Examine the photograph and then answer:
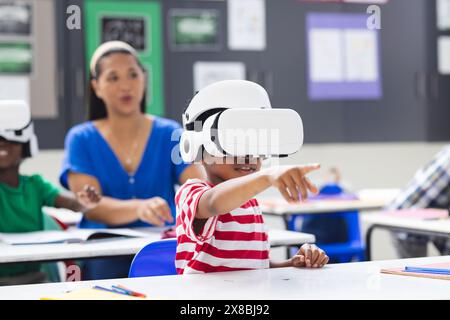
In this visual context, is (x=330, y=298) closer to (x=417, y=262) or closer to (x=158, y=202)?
(x=417, y=262)

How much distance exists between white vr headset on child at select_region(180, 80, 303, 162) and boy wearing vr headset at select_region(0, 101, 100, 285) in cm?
95

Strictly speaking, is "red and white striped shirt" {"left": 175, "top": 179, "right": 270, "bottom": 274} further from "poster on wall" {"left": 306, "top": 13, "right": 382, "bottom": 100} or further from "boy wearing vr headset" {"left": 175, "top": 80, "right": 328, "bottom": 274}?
"poster on wall" {"left": 306, "top": 13, "right": 382, "bottom": 100}

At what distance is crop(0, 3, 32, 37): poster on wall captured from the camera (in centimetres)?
409

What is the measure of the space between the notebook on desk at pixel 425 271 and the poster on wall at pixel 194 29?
10.3 feet

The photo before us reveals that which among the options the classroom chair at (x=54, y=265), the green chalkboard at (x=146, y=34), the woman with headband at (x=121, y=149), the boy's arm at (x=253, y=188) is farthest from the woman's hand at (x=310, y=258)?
the green chalkboard at (x=146, y=34)

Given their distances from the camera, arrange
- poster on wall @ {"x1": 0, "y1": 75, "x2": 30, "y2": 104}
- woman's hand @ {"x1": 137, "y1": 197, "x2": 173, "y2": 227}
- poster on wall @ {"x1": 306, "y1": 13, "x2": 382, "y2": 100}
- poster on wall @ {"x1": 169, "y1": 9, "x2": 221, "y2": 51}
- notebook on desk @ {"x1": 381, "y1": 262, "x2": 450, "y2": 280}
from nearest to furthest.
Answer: notebook on desk @ {"x1": 381, "y1": 262, "x2": 450, "y2": 280}
woman's hand @ {"x1": 137, "y1": 197, "x2": 173, "y2": 227}
poster on wall @ {"x1": 0, "y1": 75, "x2": 30, "y2": 104}
poster on wall @ {"x1": 169, "y1": 9, "x2": 221, "y2": 51}
poster on wall @ {"x1": 306, "y1": 13, "x2": 382, "y2": 100}

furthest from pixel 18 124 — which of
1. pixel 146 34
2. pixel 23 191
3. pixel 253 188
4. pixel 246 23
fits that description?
pixel 246 23

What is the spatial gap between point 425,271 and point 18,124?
1.44 m

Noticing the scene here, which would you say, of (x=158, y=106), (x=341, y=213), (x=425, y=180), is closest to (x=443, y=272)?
(x=425, y=180)

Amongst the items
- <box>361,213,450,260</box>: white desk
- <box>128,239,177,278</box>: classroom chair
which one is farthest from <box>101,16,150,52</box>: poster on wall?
<box>128,239,177,278</box>: classroom chair

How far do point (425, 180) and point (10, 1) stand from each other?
8.21 feet

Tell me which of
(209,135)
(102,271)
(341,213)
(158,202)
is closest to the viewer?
(209,135)

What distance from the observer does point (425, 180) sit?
9.39 ft

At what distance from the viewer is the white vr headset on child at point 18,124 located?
226 centimetres
